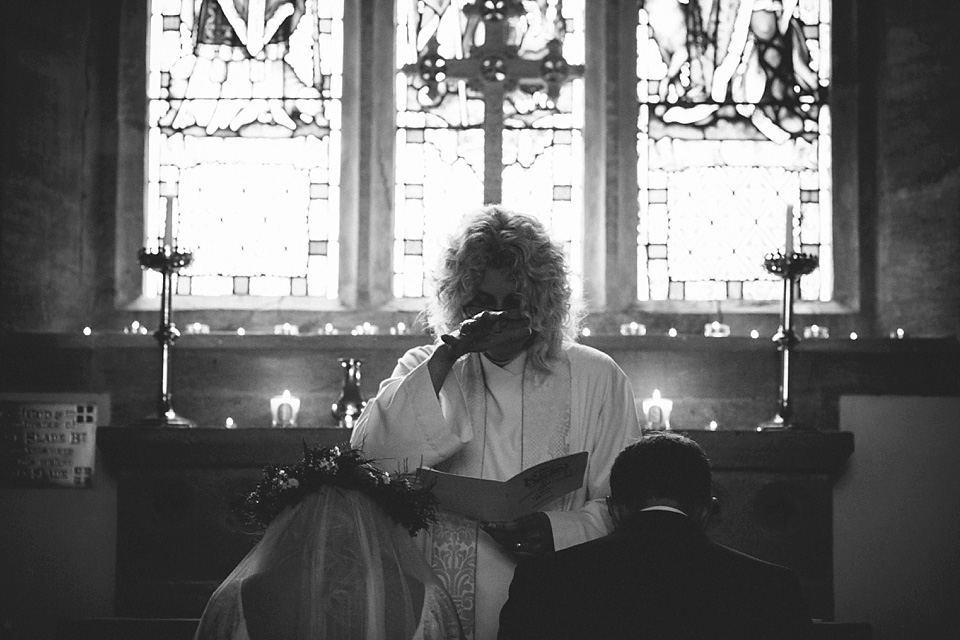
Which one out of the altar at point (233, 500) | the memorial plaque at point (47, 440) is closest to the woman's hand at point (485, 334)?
the altar at point (233, 500)

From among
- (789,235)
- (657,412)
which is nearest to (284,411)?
(657,412)

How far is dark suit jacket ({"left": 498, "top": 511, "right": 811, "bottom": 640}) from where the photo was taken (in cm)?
240

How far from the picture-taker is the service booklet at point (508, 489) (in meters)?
3.02

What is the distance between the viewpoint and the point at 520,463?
3.43 m

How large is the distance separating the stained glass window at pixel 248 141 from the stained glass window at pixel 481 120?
1.31 feet

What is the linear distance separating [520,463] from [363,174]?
325cm

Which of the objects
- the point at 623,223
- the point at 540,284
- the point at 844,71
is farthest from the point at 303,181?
the point at 540,284

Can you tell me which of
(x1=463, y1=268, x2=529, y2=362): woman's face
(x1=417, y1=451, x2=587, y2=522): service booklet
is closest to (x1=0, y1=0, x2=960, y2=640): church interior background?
(x1=463, y1=268, x2=529, y2=362): woman's face

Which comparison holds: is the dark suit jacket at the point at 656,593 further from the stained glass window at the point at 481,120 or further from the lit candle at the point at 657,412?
the stained glass window at the point at 481,120

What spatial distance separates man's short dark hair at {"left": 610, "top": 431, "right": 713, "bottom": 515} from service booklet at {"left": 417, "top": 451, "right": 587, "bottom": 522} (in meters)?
0.38

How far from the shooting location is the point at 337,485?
285cm

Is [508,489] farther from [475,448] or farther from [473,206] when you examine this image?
[473,206]

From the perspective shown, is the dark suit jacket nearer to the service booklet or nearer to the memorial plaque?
the service booklet

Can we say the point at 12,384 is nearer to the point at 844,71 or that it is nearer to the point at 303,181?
the point at 303,181
